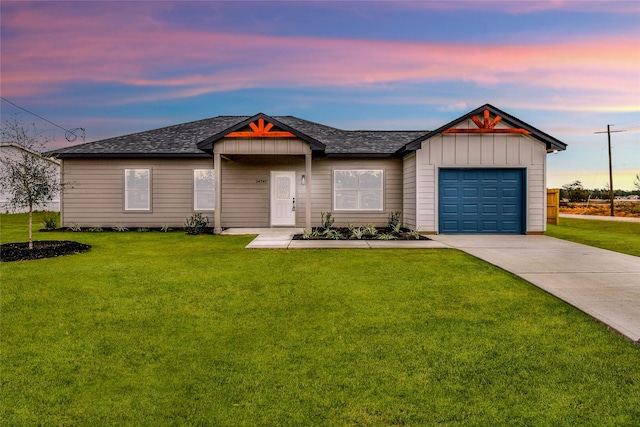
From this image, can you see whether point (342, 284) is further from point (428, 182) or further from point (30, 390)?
point (428, 182)

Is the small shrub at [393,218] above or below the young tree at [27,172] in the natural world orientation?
below

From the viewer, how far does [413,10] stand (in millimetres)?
13805

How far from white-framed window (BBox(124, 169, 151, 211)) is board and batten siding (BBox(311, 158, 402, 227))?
7197 millimetres

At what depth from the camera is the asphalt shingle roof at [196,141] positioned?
52.6 ft

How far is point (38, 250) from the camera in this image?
9.53 m

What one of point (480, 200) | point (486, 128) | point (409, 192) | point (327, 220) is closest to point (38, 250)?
point (327, 220)

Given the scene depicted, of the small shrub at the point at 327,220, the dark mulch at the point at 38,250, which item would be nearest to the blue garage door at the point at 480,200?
the small shrub at the point at 327,220

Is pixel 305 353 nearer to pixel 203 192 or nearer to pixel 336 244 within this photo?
pixel 336 244

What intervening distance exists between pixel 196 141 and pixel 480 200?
12.3 metres

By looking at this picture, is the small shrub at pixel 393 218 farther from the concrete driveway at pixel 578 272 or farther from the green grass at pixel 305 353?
the green grass at pixel 305 353

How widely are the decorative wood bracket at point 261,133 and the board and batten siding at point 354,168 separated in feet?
10.0

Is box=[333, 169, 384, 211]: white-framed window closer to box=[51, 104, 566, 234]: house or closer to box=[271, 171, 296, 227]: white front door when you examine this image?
box=[51, 104, 566, 234]: house

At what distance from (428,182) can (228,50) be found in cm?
1007

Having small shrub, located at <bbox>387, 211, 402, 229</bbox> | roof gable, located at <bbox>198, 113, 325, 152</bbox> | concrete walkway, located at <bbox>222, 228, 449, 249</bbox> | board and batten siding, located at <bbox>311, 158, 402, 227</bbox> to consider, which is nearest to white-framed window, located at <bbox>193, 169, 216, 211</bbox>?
roof gable, located at <bbox>198, 113, 325, 152</bbox>
